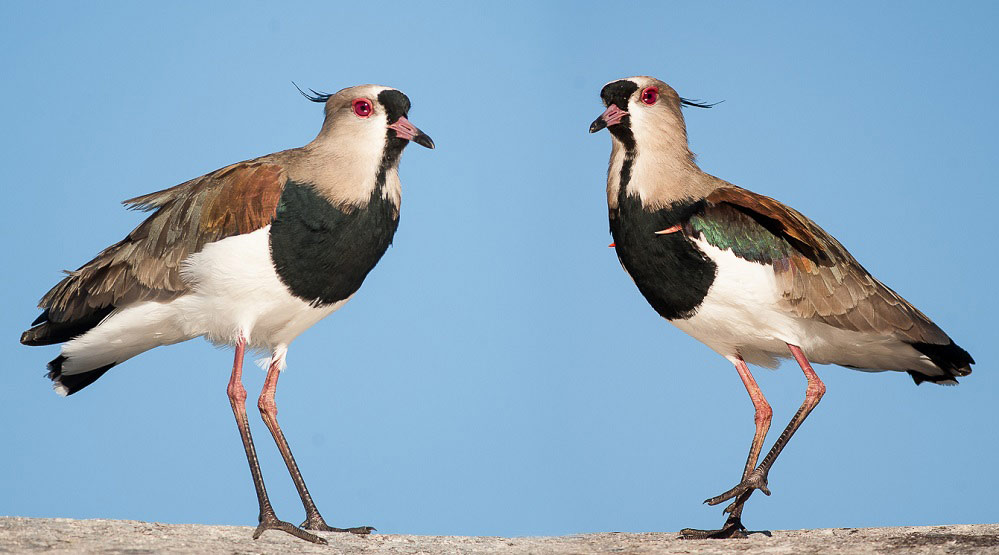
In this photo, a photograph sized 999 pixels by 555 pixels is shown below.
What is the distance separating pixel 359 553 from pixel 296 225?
6.55ft

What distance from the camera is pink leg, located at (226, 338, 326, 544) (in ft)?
20.7

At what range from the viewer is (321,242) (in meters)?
6.49

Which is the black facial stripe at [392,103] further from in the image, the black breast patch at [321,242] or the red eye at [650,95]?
the red eye at [650,95]

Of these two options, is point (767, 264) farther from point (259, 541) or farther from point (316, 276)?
point (259, 541)

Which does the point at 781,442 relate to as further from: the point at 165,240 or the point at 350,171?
the point at 165,240

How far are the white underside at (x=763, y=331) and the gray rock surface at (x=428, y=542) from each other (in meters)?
1.11

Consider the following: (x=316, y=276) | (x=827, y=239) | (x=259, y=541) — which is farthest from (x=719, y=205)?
(x=259, y=541)

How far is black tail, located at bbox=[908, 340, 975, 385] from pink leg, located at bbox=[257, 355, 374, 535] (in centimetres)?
375

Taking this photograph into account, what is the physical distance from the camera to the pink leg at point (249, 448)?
6301 mm

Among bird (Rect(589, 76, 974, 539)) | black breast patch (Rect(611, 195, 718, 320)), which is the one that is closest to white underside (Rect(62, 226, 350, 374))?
black breast patch (Rect(611, 195, 718, 320))

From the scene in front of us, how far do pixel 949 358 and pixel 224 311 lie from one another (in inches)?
182

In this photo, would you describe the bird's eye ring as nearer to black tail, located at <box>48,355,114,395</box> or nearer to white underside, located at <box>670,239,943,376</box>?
white underside, located at <box>670,239,943,376</box>

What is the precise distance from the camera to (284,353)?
276 inches

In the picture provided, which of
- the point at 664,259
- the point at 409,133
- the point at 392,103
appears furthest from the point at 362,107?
the point at 664,259
